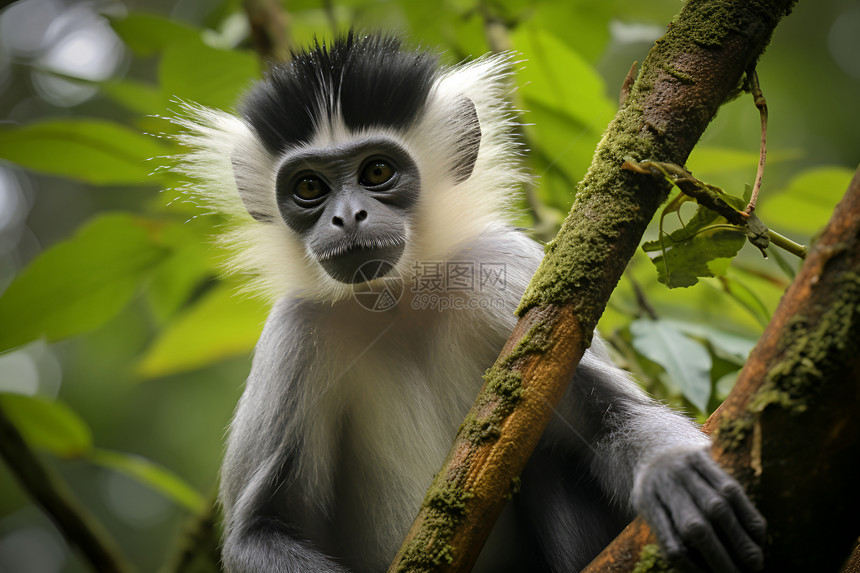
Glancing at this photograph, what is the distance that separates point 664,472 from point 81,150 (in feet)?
13.5

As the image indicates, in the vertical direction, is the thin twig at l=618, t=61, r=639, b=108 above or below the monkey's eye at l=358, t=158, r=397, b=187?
above

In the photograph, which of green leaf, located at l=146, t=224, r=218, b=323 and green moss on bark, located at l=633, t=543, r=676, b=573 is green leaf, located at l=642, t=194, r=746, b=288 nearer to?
green moss on bark, located at l=633, t=543, r=676, b=573

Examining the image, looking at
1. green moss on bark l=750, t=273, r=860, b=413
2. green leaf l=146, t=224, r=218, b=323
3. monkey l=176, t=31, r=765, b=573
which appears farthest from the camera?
green leaf l=146, t=224, r=218, b=323

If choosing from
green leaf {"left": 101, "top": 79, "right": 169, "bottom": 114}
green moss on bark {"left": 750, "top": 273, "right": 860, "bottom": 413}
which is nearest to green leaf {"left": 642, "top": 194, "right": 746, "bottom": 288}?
green moss on bark {"left": 750, "top": 273, "right": 860, "bottom": 413}

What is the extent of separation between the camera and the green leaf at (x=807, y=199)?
13.3ft

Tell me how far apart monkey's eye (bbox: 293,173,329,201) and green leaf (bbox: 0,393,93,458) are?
8.17 ft

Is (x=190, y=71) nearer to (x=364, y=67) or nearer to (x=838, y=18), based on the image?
(x=364, y=67)

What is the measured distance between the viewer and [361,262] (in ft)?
12.1

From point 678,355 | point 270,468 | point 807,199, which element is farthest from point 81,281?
point 807,199

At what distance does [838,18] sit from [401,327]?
904cm

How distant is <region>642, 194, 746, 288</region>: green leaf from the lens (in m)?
2.66

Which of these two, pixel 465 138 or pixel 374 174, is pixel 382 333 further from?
pixel 465 138

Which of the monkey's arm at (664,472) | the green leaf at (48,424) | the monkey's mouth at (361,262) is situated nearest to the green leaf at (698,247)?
the monkey's arm at (664,472)

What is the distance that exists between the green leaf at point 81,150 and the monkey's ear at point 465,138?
2.08m
